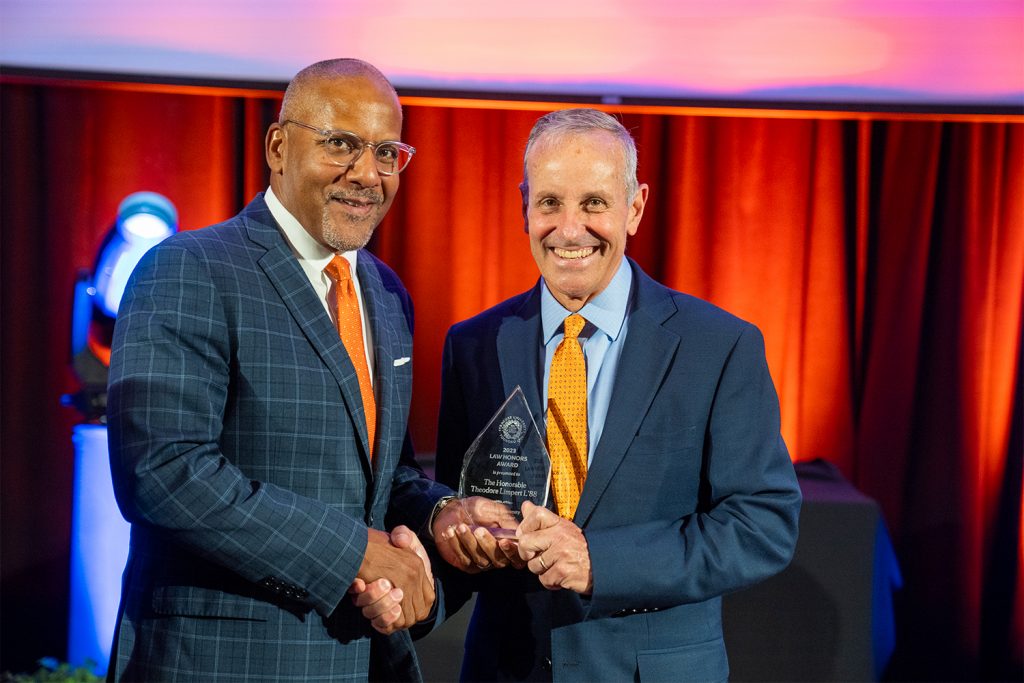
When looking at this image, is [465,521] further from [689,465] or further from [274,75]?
[274,75]

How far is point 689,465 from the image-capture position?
1735mm

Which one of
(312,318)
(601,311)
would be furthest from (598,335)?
(312,318)

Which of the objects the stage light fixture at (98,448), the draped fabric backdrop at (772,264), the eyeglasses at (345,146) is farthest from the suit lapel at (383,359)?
the draped fabric backdrop at (772,264)

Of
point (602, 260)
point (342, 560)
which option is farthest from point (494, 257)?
point (342, 560)

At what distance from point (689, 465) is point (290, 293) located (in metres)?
0.77

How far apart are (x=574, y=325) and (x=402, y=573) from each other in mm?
557

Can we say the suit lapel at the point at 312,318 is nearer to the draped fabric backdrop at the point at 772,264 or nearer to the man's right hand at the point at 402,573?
the man's right hand at the point at 402,573

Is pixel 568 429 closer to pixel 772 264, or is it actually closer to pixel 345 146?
pixel 345 146

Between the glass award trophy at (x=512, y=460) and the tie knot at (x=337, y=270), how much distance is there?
1.22ft

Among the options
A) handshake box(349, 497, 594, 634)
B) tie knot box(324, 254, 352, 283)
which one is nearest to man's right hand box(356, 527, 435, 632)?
handshake box(349, 497, 594, 634)

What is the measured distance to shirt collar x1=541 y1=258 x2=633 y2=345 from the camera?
6.00 ft

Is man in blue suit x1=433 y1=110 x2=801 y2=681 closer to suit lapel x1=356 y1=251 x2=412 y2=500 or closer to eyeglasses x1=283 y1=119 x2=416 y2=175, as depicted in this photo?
suit lapel x1=356 y1=251 x2=412 y2=500

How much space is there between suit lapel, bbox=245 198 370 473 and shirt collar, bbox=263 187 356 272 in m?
0.07

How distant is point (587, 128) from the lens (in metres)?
1.78
